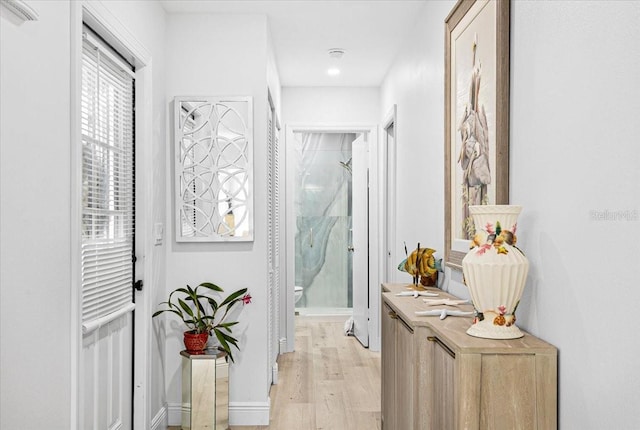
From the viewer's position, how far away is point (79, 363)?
2158mm

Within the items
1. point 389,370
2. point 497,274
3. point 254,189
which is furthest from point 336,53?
point 497,274

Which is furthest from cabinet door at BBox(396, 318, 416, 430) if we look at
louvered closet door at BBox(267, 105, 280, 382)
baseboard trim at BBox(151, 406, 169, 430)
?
louvered closet door at BBox(267, 105, 280, 382)

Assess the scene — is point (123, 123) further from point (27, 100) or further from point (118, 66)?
point (27, 100)

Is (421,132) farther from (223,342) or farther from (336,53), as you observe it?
(223,342)

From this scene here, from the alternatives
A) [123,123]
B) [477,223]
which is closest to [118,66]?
[123,123]

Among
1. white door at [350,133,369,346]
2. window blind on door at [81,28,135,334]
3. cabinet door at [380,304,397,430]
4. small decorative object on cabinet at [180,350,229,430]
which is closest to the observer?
window blind on door at [81,28,135,334]

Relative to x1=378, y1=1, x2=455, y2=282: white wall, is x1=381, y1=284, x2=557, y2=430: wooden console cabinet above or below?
below

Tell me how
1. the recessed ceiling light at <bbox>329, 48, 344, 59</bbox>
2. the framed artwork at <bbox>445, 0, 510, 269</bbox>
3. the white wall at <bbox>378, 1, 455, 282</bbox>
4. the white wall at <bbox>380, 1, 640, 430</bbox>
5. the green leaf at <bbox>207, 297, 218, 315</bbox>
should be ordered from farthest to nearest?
the recessed ceiling light at <bbox>329, 48, 344, 59</bbox>
the green leaf at <bbox>207, 297, 218, 315</bbox>
the white wall at <bbox>378, 1, 455, 282</bbox>
the framed artwork at <bbox>445, 0, 510, 269</bbox>
the white wall at <bbox>380, 1, 640, 430</bbox>

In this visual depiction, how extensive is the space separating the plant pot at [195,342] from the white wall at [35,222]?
3.94ft

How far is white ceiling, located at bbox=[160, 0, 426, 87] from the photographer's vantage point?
3.46 metres

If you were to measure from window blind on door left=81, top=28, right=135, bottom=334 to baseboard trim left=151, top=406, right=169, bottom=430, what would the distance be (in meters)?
0.78

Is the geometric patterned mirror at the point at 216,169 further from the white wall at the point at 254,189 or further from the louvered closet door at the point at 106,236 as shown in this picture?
the louvered closet door at the point at 106,236

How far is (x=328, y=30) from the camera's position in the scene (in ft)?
13.0

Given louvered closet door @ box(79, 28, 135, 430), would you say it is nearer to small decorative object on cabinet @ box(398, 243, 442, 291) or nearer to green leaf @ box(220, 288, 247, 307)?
green leaf @ box(220, 288, 247, 307)
